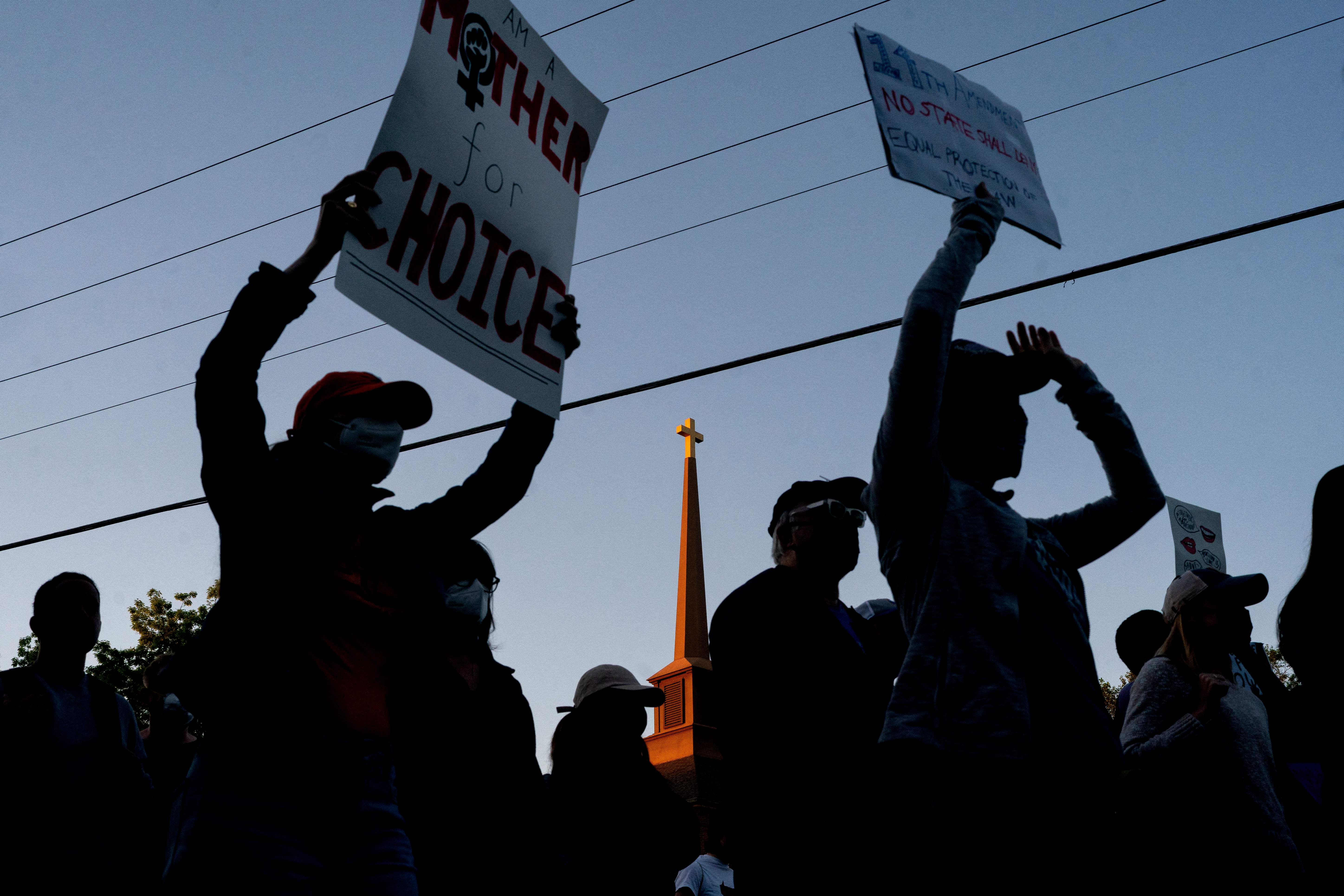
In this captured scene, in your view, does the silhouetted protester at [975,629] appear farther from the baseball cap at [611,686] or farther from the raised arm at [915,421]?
the baseball cap at [611,686]

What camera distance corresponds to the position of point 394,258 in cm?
296

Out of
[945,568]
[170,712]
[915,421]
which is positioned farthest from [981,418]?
[170,712]

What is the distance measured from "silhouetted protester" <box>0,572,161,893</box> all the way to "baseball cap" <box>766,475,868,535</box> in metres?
2.30

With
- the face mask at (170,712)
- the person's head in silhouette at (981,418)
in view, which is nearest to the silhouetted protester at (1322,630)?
the person's head in silhouette at (981,418)

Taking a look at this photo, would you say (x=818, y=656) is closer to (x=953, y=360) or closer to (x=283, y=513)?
(x=953, y=360)

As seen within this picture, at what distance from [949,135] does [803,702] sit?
171 centimetres

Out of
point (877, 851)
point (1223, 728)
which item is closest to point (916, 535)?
point (877, 851)

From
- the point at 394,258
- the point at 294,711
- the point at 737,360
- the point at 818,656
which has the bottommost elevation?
the point at 294,711

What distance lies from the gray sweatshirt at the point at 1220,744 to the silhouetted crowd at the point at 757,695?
12 millimetres

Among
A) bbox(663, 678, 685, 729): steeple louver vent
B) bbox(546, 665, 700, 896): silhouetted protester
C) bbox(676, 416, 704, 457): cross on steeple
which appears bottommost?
bbox(546, 665, 700, 896): silhouetted protester

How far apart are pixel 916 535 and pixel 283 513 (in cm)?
131

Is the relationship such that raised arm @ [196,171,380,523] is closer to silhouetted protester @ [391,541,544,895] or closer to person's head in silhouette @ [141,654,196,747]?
silhouetted protester @ [391,541,544,895]

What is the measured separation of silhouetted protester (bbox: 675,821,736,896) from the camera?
8203 millimetres

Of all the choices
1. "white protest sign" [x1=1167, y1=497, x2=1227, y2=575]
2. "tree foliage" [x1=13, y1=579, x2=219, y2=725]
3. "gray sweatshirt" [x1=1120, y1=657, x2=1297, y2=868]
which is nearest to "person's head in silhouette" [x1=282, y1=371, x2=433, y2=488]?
"gray sweatshirt" [x1=1120, y1=657, x2=1297, y2=868]
